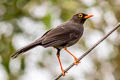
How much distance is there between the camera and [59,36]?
620 centimetres

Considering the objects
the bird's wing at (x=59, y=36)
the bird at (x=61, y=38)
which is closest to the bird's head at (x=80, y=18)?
the bird at (x=61, y=38)

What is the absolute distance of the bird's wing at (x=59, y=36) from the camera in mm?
6004

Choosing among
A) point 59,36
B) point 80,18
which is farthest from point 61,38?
point 80,18

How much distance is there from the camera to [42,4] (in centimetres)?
837

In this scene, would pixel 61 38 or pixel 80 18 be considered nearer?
pixel 61 38

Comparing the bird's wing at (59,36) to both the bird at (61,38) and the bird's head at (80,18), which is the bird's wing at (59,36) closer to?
the bird at (61,38)

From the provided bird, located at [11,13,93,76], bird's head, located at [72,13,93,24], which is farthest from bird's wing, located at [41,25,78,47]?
bird's head, located at [72,13,93,24]

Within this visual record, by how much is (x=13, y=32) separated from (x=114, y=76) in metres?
2.30

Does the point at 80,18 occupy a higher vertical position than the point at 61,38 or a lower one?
lower

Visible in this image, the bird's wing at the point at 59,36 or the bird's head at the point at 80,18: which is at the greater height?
the bird's wing at the point at 59,36

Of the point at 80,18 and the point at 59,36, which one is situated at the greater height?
the point at 59,36

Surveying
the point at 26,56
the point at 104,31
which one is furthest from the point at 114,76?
the point at 26,56

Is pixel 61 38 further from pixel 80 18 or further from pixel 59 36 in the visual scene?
pixel 80 18

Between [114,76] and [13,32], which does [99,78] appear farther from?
[13,32]
